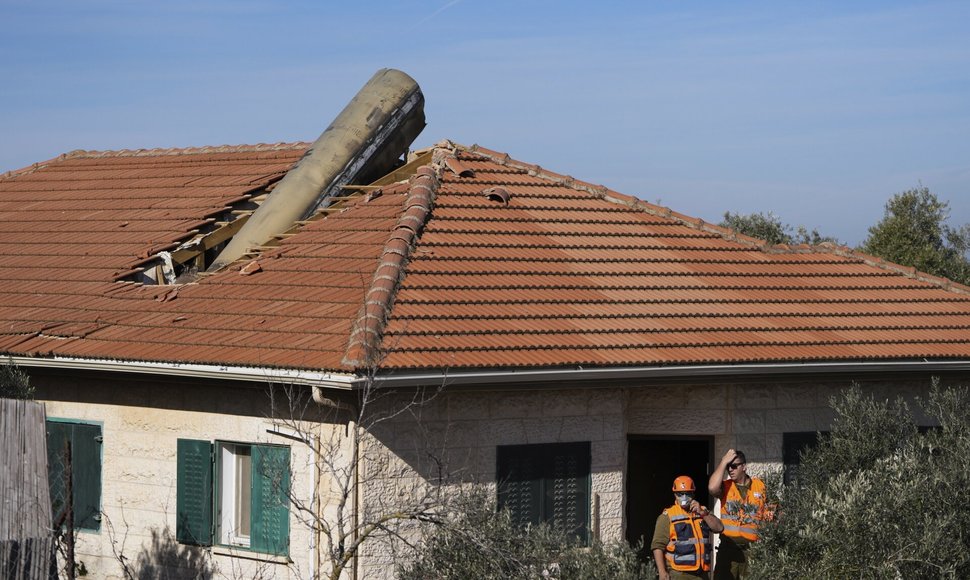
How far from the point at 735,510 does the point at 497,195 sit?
5582 mm

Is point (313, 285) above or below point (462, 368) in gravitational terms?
above

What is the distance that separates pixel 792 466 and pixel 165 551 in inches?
250

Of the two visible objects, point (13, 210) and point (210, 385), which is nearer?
point (210, 385)

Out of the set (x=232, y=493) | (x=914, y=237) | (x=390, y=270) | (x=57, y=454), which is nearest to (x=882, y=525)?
(x=390, y=270)

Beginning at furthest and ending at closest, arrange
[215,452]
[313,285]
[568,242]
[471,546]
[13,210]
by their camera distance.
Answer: [13,210] → [568,242] → [313,285] → [215,452] → [471,546]

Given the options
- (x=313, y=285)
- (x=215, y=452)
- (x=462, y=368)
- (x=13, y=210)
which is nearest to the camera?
(x=462, y=368)

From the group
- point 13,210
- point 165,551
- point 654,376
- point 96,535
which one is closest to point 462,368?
point 654,376

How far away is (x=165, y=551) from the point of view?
40.4ft

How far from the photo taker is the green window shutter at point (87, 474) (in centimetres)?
1280

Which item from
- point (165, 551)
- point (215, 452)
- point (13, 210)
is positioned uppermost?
point (13, 210)

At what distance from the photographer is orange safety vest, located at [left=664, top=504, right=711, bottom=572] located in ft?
33.6

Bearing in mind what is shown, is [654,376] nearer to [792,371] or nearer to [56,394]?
[792,371]

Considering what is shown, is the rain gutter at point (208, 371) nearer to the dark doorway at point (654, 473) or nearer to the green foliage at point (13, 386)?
the green foliage at point (13, 386)

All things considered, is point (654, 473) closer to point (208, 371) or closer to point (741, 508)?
point (741, 508)
